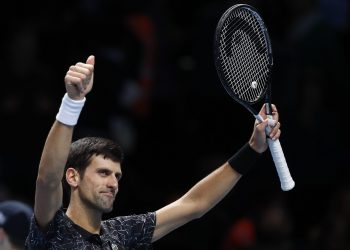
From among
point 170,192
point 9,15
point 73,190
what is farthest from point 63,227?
point 9,15

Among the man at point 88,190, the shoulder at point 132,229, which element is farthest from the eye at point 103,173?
the shoulder at point 132,229

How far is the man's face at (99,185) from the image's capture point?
5637 millimetres

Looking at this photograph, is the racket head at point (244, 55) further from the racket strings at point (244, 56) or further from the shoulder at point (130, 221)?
the shoulder at point (130, 221)

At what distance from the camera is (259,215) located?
9.37m

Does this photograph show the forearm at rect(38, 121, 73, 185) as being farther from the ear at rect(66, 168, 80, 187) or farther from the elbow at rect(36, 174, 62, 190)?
the ear at rect(66, 168, 80, 187)

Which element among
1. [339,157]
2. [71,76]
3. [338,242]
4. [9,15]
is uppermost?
[9,15]

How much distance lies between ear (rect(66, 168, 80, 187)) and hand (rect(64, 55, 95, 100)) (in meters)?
0.53

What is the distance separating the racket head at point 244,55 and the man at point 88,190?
0.21m

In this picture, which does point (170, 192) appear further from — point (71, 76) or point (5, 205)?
point (71, 76)

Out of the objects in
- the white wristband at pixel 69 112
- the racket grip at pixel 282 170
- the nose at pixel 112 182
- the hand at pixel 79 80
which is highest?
the hand at pixel 79 80

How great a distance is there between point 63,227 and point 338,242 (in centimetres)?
397

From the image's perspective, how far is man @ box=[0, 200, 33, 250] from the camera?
6.36 m

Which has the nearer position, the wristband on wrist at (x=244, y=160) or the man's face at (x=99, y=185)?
the man's face at (x=99, y=185)

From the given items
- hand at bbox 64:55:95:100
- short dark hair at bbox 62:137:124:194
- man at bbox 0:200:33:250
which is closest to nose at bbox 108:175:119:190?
short dark hair at bbox 62:137:124:194
